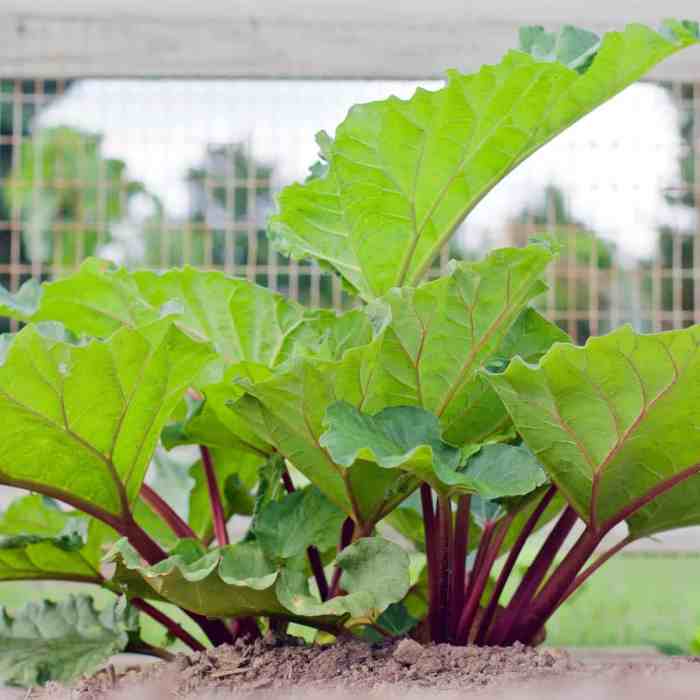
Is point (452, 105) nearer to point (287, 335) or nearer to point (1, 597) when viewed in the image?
point (287, 335)

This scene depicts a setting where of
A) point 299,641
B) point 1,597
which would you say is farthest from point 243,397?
point 1,597

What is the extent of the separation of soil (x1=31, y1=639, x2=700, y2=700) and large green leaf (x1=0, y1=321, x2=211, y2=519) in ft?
0.45

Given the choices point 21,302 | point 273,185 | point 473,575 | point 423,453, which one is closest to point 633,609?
point 273,185

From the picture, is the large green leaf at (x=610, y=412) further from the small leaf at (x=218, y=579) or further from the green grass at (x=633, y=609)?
the green grass at (x=633, y=609)

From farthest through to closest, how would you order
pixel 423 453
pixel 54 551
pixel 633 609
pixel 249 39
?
pixel 633 609, pixel 249 39, pixel 54 551, pixel 423 453

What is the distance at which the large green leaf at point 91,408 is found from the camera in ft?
2.10

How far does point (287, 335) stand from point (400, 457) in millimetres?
211

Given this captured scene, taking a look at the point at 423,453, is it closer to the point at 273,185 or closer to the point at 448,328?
the point at 448,328

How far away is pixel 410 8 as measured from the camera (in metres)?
1.58

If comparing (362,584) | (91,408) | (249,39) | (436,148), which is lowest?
(362,584)

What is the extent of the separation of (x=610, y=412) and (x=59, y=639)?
1.67ft

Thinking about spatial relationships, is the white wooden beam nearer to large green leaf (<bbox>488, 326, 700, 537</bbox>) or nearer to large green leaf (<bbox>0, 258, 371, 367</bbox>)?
large green leaf (<bbox>0, 258, 371, 367</bbox>)

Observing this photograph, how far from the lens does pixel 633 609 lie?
2.49 meters

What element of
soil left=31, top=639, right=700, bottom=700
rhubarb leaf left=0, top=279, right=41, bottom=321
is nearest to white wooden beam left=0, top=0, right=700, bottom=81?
rhubarb leaf left=0, top=279, right=41, bottom=321
